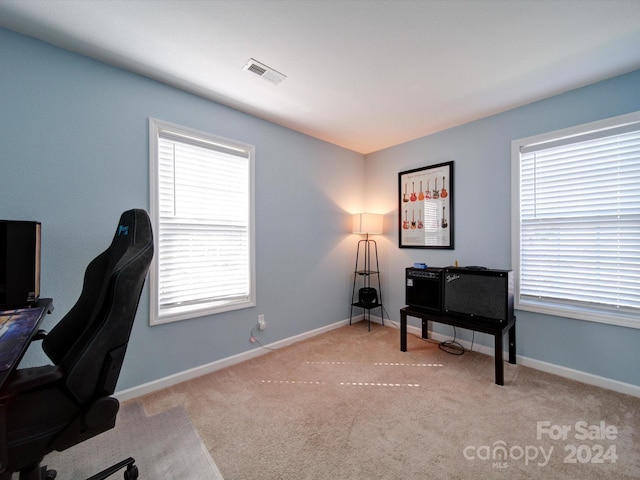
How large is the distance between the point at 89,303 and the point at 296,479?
1.35 meters

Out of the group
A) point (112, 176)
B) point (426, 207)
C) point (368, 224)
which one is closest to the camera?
point (112, 176)

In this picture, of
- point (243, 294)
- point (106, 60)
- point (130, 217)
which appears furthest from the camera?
point (243, 294)

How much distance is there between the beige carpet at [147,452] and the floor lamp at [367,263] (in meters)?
2.46

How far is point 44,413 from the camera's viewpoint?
0.95m

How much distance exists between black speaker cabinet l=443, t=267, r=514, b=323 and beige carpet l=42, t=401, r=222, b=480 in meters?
2.33

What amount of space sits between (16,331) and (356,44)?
2385mm

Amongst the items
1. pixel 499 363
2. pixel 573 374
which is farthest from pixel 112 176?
pixel 573 374

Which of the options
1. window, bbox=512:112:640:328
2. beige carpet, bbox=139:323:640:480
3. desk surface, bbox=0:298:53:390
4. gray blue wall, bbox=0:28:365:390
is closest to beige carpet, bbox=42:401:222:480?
beige carpet, bbox=139:323:640:480

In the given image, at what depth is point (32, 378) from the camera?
3.01ft

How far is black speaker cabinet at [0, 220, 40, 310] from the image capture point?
148cm

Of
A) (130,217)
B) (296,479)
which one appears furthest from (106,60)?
(296,479)

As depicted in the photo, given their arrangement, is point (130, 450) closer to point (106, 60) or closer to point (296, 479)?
point (296, 479)

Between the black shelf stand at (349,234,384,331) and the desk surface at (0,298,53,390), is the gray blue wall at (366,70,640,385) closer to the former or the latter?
the black shelf stand at (349,234,384,331)

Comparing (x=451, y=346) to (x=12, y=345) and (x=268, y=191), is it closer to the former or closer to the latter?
(x=268, y=191)
